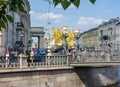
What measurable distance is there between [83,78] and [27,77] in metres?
7.25

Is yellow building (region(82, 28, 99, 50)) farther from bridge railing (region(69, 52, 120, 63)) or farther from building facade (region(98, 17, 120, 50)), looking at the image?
bridge railing (region(69, 52, 120, 63))

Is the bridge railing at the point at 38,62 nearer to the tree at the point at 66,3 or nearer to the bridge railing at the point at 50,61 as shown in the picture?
the bridge railing at the point at 50,61

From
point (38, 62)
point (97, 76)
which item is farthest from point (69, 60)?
point (97, 76)

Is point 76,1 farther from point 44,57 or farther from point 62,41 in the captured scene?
point 62,41

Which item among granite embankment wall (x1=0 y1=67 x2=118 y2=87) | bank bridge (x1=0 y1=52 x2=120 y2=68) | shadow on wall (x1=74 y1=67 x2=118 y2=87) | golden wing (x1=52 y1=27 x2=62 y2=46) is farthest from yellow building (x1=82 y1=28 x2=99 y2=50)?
bank bridge (x1=0 y1=52 x2=120 y2=68)

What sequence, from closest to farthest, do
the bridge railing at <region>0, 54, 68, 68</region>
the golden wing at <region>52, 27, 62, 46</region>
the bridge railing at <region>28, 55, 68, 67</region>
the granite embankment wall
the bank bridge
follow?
the granite embankment wall → the bridge railing at <region>0, 54, 68, 68</region> → the bank bridge → the bridge railing at <region>28, 55, 68, 67</region> → the golden wing at <region>52, 27, 62, 46</region>

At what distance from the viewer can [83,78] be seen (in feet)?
99.7

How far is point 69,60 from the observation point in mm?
29656

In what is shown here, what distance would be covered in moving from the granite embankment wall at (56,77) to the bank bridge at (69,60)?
0.48m

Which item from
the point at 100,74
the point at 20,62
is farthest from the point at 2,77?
the point at 100,74

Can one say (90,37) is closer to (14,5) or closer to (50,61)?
(50,61)

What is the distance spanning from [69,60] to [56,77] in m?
2.67

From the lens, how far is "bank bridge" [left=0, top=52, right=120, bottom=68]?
24.2m

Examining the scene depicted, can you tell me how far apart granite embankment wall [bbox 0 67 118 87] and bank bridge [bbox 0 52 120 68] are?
1.58ft
